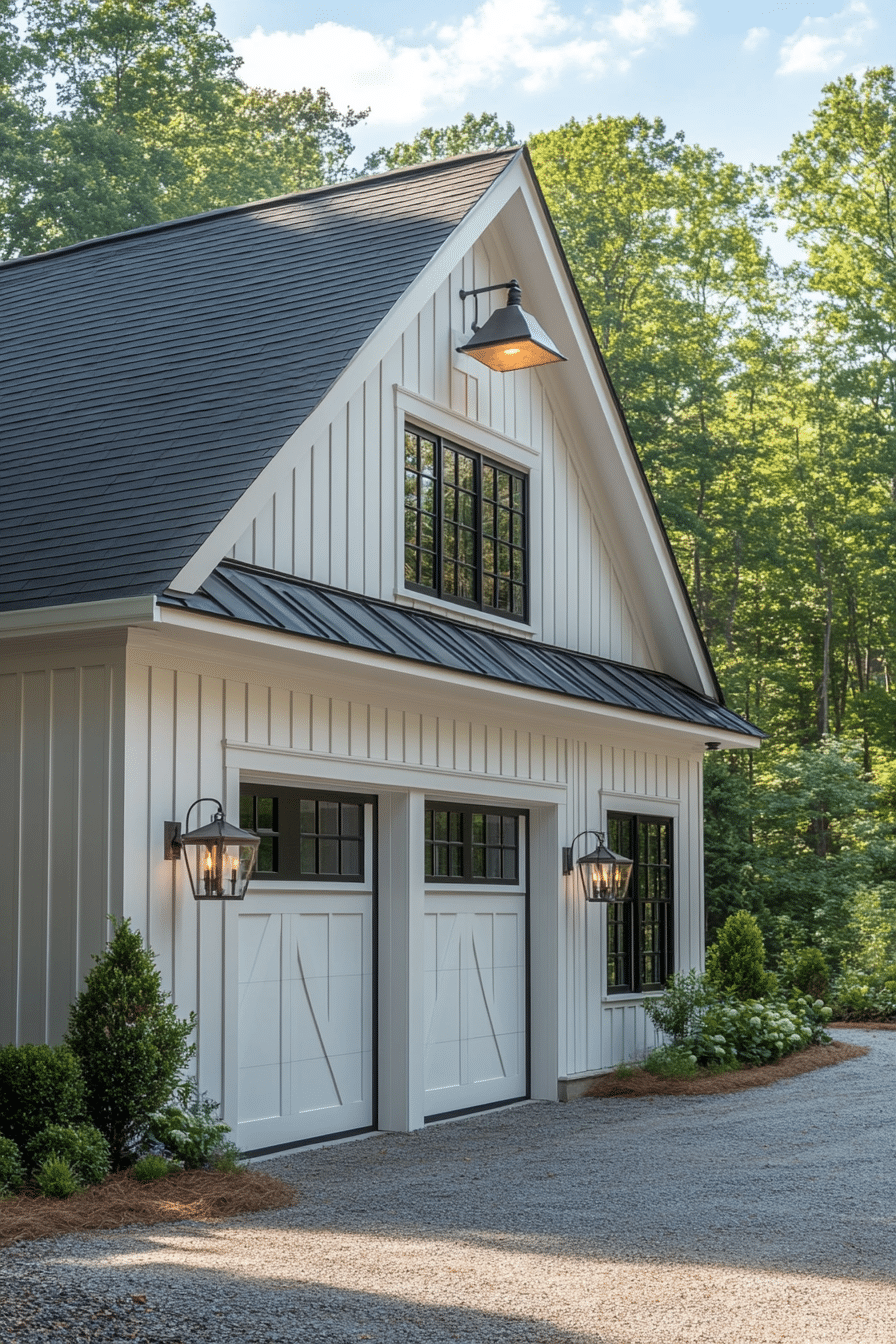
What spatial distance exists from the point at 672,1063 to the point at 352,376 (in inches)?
253

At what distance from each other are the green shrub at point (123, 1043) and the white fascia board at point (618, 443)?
700 centimetres

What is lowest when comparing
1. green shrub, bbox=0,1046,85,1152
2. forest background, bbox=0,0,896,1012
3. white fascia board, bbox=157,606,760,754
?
green shrub, bbox=0,1046,85,1152

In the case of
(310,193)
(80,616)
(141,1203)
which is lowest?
(141,1203)

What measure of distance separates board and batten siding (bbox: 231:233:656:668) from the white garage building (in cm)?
4

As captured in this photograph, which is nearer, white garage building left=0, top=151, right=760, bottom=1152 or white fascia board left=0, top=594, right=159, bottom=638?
white fascia board left=0, top=594, right=159, bottom=638

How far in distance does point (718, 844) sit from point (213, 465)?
50.8 ft

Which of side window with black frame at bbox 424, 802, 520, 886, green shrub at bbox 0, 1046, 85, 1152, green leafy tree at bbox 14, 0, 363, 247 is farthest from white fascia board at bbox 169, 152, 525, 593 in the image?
green leafy tree at bbox 14, 0, 363, 247

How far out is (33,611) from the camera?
7.68 meters

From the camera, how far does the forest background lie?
27812 mm

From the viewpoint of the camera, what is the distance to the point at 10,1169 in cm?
677

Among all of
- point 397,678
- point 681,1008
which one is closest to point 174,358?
point 397,678

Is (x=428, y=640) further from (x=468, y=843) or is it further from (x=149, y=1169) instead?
(x=149, y=1169)

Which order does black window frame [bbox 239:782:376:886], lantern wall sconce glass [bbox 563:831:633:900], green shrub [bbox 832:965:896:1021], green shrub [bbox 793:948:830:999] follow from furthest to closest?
green shrub [bbox 793:948:830:999], green shrub [bbox 832:965:896:1021], lantern wall sconce glass [bbox 563:831:633:900], black window frame [bbox 239:782:376:886]

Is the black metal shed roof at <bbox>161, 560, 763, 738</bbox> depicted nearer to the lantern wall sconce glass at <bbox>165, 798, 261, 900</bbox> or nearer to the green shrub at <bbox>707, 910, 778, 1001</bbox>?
the lantern wall sconce glass at <bbox>165, 798, 261, 900</bbox>
